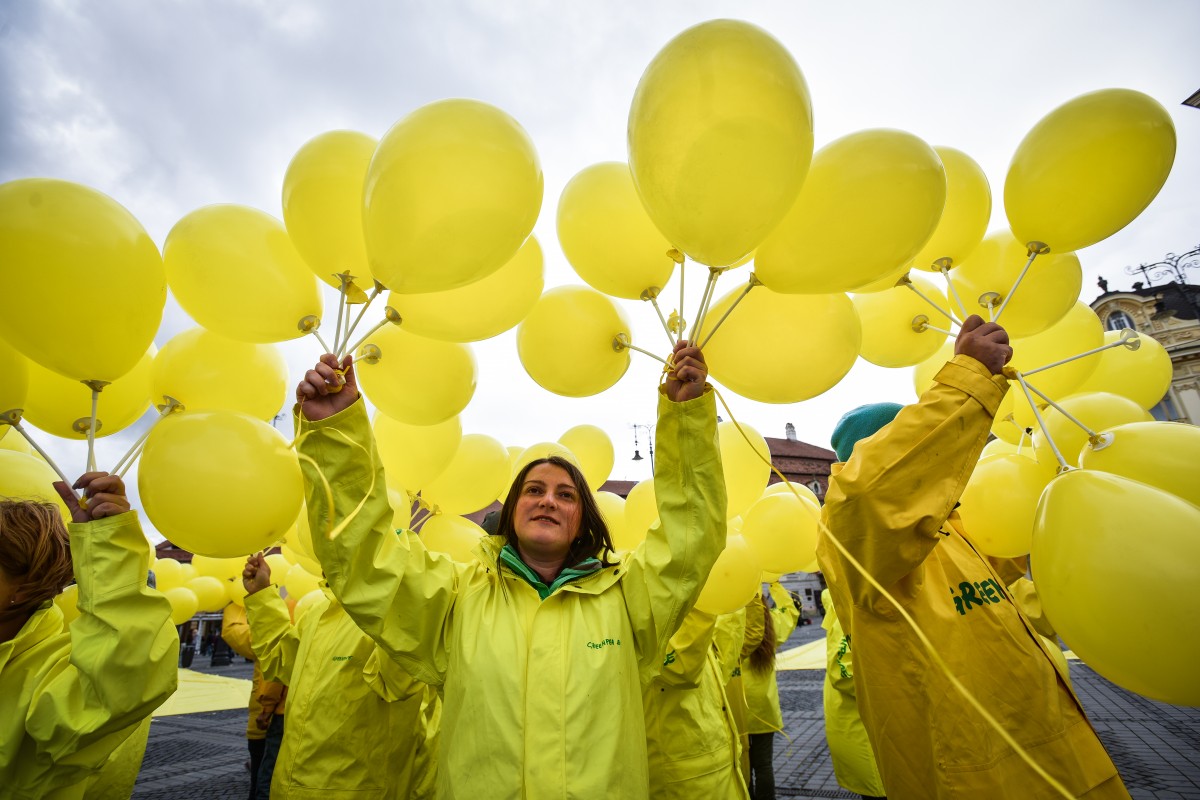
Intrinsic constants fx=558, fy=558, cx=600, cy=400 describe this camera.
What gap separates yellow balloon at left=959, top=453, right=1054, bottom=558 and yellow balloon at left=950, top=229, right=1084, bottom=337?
601mm

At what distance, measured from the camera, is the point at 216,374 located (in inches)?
86.4

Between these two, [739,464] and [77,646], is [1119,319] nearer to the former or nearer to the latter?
[739,464]

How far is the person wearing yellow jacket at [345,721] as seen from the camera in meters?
2.61

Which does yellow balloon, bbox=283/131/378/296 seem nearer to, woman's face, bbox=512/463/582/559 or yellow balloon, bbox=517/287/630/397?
yellow balloon, bbox=517/287/630/397

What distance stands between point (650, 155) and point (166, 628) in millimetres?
2010

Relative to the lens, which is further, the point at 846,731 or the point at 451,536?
the point at 846,731

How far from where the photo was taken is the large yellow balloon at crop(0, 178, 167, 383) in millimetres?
1580

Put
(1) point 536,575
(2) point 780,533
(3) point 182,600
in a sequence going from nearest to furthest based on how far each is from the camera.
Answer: (1) point 536,575 → (2) point 780,533 → (3) point 182,600

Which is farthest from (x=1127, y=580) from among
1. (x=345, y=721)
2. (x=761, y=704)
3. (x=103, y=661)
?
(x=761, y=704)

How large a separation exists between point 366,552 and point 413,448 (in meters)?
1.48

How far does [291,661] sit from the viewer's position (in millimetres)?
3611

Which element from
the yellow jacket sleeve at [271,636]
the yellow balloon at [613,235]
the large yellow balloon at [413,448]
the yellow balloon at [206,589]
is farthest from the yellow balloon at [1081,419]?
the yellow balloon at [206,589]

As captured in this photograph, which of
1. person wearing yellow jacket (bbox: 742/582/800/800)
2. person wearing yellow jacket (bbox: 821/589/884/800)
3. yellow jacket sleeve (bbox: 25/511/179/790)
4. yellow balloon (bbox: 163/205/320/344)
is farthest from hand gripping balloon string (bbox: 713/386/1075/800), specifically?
person wearing yellow jacket (bbox: 742/582/800/800)

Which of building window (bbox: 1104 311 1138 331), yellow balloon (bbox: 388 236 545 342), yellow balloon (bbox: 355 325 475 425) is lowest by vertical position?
yellow balloon (bbox: 355 325 475 425)
